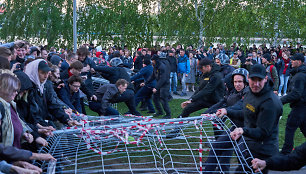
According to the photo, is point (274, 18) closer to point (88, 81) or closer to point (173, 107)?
point (173, 107)

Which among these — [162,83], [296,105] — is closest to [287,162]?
[296,105]

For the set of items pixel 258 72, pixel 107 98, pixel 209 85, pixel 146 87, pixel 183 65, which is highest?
pixel 258 72

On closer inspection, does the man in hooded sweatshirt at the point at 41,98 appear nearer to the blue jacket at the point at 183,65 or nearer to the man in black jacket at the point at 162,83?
the man in black jacket at the point at 162,83

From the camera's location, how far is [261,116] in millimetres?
4410

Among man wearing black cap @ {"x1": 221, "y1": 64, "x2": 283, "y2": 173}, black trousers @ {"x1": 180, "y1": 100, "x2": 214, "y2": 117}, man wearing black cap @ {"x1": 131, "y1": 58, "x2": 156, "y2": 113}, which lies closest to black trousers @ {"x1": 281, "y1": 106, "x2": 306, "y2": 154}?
black trousers @ {"x1": 180, "y1": 100, "x2": 214, "y2": 117}

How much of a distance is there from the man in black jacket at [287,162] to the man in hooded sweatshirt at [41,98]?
266 cm

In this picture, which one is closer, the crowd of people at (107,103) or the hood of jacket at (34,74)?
the crowd of people at (107,103)

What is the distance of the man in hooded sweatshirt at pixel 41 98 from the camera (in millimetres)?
5074

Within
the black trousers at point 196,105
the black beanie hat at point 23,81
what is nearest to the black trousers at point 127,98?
the black trousers at point 196,105

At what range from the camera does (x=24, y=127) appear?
4324 millimetres

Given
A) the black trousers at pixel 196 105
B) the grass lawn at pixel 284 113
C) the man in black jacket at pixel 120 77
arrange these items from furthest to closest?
the man in black jacket at pixel 120 77
the grass lawn at pixel 284 113
the black trousers at pixel 196 105

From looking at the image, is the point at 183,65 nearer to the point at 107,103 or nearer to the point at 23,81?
the point at 107,103

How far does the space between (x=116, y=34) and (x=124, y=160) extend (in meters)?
19.8

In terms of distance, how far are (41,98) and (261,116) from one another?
112 inches
